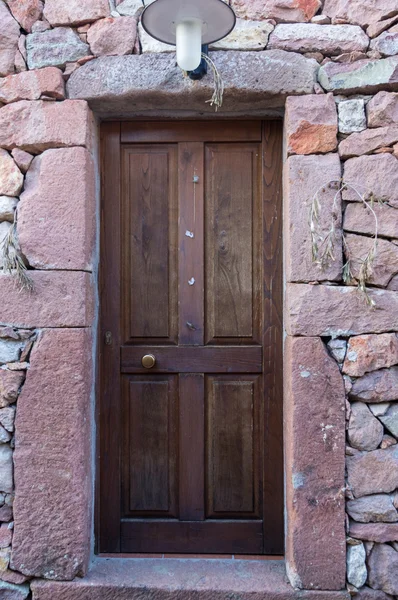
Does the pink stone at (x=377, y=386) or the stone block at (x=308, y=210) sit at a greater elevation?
the stone block at (x=308, y=210)

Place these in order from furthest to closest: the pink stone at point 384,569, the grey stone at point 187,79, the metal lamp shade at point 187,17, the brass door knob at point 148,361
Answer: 1. the brass door knob at point 148,361
2. the grey stone at point 187,79
3. the pink stone at point 384,569
4. the metal lamp shade at point 187,17

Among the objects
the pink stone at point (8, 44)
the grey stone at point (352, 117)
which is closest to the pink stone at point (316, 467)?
the grey stone at point (352, 117)

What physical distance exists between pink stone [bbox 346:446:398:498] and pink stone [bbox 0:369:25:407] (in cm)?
151

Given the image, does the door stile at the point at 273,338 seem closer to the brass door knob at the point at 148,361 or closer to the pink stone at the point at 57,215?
the brass door knob at the point at 148,361

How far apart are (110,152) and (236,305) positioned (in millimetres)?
976

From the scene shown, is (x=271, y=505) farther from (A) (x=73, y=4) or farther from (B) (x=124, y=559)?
(A) (x=73, y=4)

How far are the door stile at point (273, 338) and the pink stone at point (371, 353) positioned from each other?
370 millimetres

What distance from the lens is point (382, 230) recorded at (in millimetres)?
2184

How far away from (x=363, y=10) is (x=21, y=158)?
1.68 metres

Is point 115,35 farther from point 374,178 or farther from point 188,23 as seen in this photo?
point 374,178

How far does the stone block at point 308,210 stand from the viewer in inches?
86.3

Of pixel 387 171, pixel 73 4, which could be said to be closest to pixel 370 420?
pixel 387 171

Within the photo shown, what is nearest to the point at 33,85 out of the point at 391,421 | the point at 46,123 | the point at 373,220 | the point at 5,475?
the point at 46,123

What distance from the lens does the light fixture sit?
1.92m
